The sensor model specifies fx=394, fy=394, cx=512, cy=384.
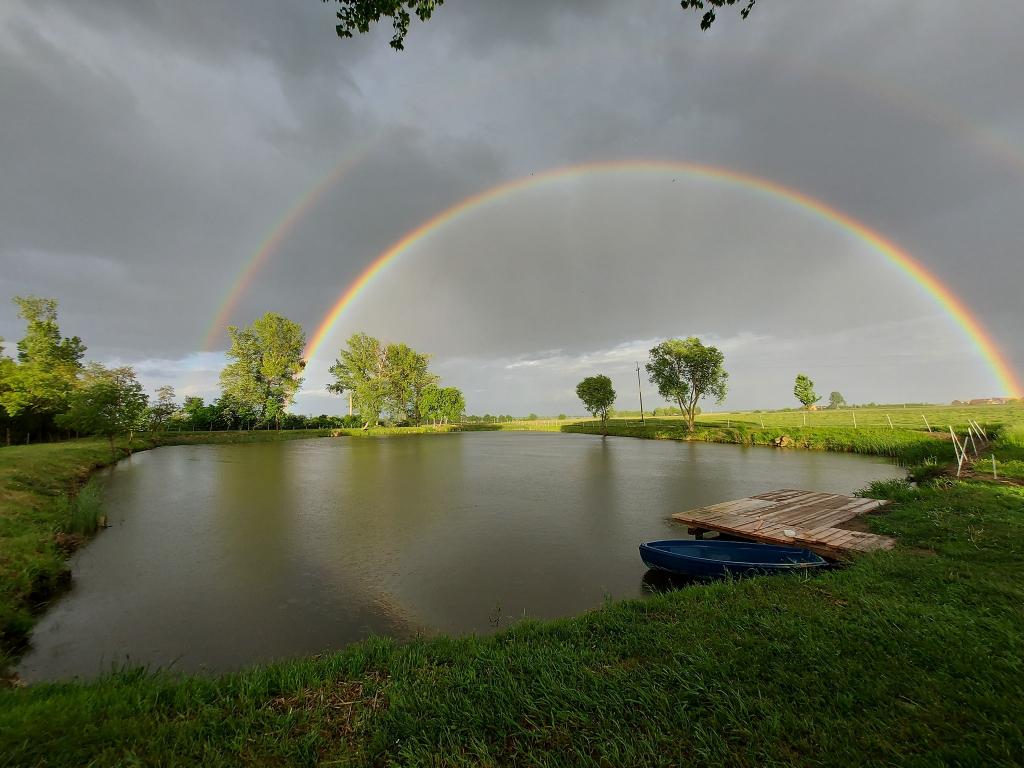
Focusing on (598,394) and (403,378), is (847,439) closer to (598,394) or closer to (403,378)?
(598,394)

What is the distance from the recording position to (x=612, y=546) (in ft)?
38.4

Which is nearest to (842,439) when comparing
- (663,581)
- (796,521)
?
(796,521)

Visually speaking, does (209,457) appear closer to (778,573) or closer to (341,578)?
(341,578)

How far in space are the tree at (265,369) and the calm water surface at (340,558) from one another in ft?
122

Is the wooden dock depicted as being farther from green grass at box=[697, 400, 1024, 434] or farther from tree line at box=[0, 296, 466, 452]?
tree line at box=[0, 296, 466, 452]

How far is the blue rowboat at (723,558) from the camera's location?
8031mm

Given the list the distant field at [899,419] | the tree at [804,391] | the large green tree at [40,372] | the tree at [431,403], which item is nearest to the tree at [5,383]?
the large green tree at [40,372]

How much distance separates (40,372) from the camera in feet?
116

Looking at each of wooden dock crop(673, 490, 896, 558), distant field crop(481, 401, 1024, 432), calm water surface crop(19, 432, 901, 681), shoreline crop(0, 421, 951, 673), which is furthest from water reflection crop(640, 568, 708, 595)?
distant field crop(481, 401, 1024, 432)

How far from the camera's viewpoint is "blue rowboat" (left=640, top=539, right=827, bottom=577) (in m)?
8.03

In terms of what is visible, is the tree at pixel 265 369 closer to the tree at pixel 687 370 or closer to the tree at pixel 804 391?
the tree at pixel 687 370

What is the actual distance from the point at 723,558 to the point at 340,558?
32.7 ft

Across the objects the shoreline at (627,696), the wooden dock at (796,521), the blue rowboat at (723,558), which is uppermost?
the shoreline at (627,696)

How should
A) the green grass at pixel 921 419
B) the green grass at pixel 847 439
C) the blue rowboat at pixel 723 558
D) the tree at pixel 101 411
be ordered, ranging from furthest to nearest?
the green grass at pixel 921 419 → the tree at pixel 101 411 → the green grass at pixel 847 439 → the blue rowboat at pixel 723 558
